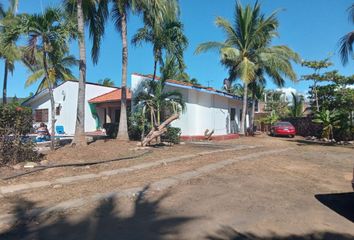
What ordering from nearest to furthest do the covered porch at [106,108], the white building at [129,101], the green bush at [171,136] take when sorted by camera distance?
the green bush at [171,136], the white building at [129,101], the covered porch at [106,108]

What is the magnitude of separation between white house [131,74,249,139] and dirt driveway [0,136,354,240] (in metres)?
11.0

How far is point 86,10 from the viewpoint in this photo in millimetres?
15094

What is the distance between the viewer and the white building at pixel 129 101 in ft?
66.1

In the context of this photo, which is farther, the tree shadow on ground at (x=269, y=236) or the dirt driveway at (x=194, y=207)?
the dirt driveway at (x=194, y=207)

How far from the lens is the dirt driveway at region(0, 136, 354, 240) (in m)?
4.52

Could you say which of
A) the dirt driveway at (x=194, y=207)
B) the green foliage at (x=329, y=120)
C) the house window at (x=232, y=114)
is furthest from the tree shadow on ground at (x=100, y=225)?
the house window at (x=232, y=114)

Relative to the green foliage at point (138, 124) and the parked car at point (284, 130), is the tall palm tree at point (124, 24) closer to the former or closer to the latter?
the green foliage at point (138, 124)

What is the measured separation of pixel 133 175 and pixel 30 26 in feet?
23.7

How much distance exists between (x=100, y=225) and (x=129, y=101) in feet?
64.5

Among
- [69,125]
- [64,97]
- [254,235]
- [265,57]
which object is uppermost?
[265,57]

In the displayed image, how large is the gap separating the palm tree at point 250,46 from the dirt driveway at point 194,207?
1495cm

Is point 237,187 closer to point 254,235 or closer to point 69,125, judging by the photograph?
point 254,235

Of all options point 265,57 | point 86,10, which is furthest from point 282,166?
point 265,57

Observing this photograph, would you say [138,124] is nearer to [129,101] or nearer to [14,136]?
[129,101]
